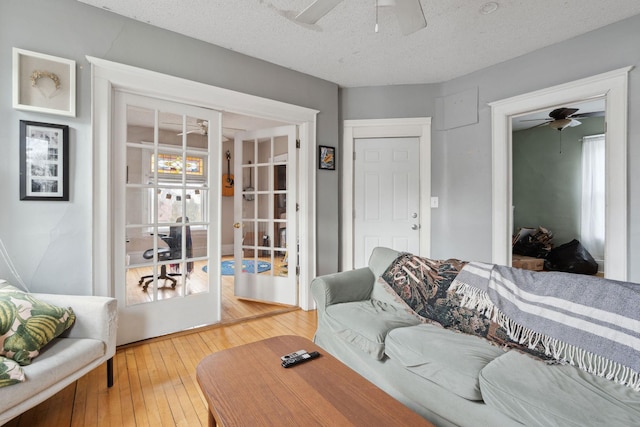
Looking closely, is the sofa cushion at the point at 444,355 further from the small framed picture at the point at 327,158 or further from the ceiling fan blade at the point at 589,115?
the ceiling fan blade at the point at 589,115

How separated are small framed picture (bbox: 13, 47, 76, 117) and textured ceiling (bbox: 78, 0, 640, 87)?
53 centimetres

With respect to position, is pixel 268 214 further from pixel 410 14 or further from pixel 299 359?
pixel 410 14

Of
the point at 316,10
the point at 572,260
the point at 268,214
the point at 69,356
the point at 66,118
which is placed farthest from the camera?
the point at 572,260

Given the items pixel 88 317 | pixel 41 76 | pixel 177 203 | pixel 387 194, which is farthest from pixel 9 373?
pixel 387 194

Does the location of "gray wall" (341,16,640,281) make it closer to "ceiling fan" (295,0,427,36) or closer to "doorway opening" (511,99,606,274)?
"doorway opening" (511,99,606,274)

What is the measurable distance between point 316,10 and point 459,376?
76.4 inches

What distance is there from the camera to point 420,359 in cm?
140

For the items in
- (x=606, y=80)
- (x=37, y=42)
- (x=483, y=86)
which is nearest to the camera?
(x=37, y=42)

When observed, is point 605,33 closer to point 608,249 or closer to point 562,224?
point 608,249

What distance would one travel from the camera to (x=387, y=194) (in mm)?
3619

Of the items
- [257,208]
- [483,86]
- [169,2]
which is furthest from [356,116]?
[169,2]

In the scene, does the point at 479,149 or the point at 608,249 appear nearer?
the point at 608,249

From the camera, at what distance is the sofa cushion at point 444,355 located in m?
1.23

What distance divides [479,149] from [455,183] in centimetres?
43
